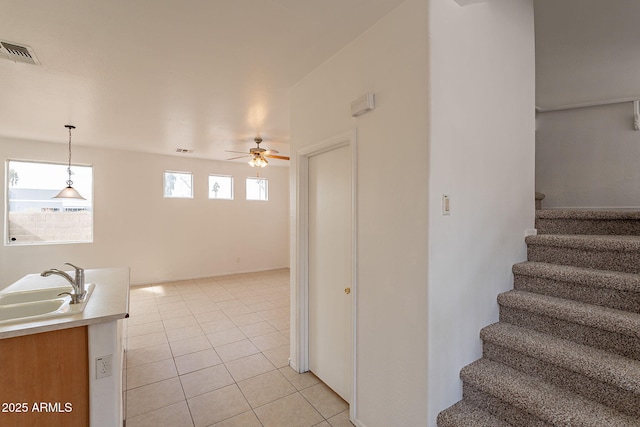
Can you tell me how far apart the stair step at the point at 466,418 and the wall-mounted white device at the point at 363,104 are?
1884 mm

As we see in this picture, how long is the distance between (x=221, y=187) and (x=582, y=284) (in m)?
6.68

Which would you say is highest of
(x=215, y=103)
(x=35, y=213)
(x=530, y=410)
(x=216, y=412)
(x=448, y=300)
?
(x=215, y=103)

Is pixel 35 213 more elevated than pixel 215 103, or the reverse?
pixel 215 103

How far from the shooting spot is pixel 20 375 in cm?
157

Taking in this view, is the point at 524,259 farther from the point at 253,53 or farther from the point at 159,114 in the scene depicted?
the point at 159,114

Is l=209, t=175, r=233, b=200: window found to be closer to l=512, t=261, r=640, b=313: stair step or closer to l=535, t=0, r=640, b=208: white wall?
l=535, t=0, r=640, b=208: white wall

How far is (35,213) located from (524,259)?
23.9ft

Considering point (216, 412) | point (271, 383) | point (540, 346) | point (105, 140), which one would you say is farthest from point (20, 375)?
point (105, 140)

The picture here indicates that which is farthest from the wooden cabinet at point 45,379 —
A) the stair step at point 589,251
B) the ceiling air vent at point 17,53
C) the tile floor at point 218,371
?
the stair step at point 589,251

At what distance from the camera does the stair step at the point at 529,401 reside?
4.45ft

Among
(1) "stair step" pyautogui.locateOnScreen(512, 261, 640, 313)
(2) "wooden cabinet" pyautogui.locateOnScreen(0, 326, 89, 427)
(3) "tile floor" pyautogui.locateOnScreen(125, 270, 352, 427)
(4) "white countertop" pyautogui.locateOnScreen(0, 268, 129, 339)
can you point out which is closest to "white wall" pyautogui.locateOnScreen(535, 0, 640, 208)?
(1) "stair step" pyautogui.locateOnScreen(512, 261, 640, 313)

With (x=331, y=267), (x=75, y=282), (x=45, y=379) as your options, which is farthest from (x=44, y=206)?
(x=331, y=267)

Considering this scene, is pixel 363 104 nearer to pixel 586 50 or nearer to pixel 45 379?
pixel 45 379

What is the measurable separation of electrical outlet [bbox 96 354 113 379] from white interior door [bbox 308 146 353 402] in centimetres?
155
